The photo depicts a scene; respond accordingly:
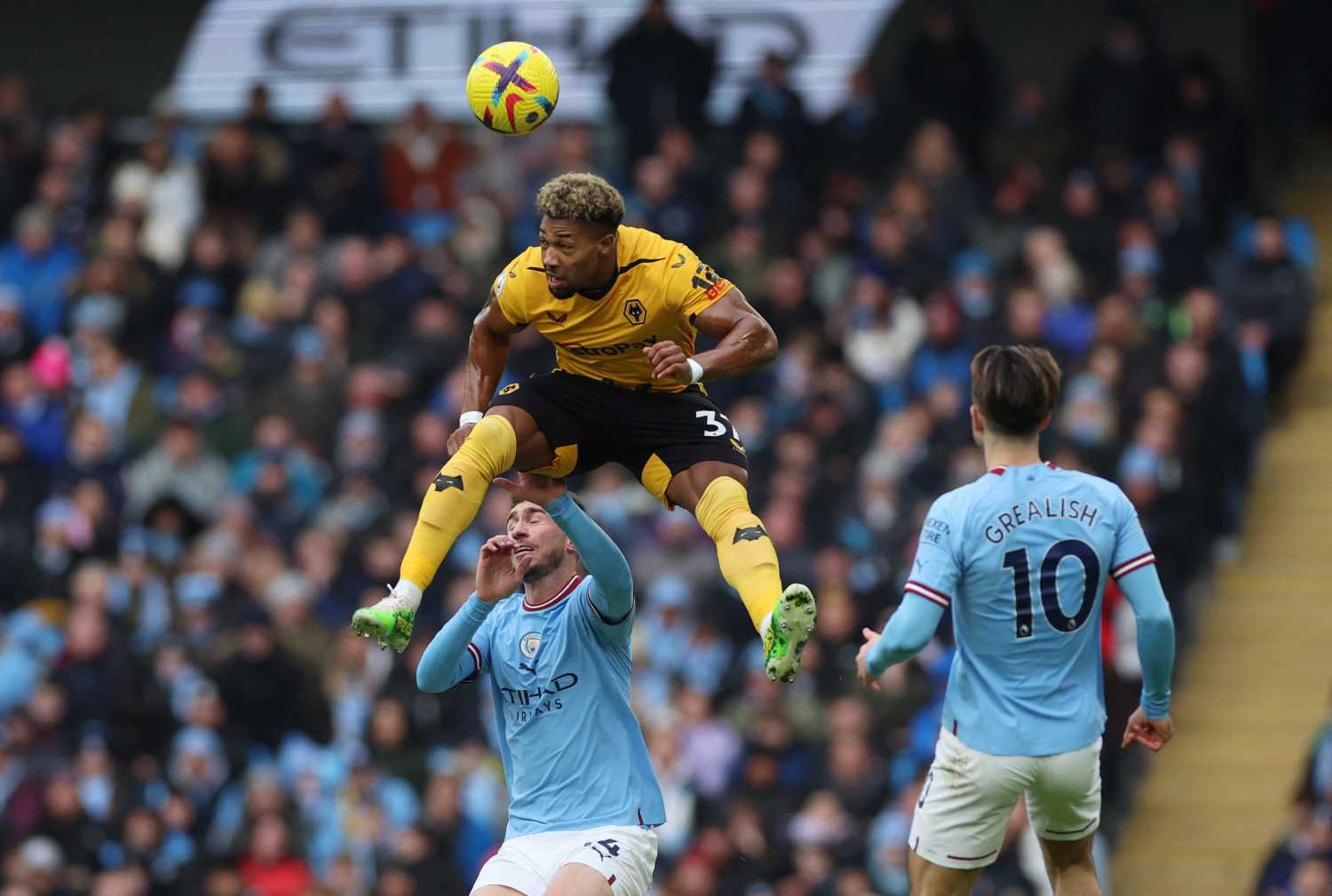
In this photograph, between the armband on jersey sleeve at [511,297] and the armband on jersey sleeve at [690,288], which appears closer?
the armband on jersey sleeve at [690,288]

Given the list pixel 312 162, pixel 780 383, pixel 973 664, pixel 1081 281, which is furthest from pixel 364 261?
pixel 973 664

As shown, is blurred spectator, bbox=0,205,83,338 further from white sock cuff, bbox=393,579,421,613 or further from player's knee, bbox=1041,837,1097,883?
player's knee, bbox=1041,837,1097,883

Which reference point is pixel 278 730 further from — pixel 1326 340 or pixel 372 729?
pixel 1326 340

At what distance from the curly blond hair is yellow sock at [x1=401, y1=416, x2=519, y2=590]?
2.91ft

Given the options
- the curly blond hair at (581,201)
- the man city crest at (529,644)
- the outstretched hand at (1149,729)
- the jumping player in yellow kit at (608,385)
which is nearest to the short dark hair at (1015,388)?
the outstretched hand at (1149,729)

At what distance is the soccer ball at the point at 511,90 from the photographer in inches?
350

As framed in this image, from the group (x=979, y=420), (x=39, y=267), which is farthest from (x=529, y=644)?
(x=39, y=267)

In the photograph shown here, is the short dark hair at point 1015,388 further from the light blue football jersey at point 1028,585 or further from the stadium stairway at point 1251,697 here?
the stadium stairway at point 1251,697

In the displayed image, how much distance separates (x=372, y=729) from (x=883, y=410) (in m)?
4.53

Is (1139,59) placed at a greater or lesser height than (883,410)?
greater

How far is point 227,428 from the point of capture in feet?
59.2

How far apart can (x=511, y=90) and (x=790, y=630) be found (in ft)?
8.31

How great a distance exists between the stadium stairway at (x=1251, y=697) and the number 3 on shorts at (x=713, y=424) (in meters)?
5.94

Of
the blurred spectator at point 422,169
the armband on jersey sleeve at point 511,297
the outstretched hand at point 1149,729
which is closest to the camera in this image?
the outstretched hand at point 1149,729
